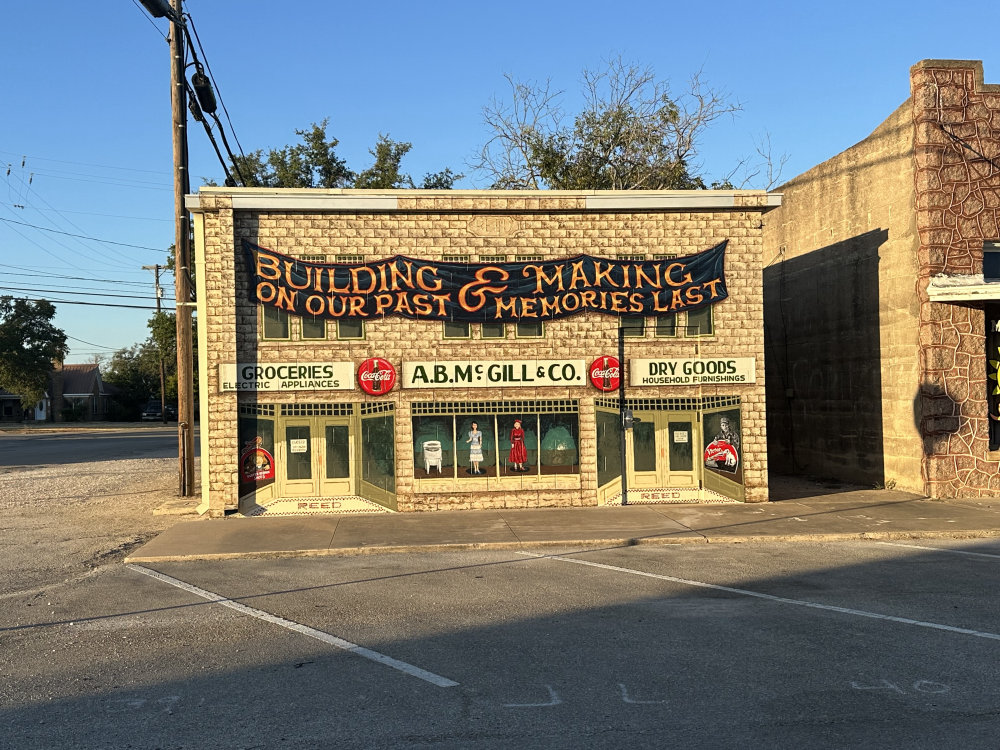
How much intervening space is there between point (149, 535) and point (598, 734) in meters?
11.8

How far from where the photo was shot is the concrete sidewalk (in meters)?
13.4

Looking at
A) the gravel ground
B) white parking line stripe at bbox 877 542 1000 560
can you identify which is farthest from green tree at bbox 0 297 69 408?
white parking line stripe at bbox 877 542 1000 560

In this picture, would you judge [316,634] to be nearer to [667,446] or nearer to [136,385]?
[667,446]

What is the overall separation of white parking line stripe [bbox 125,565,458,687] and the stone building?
1444cm

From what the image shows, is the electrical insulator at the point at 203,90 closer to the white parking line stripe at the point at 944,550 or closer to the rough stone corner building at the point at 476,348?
the rough stone corner building at the point at 476,348

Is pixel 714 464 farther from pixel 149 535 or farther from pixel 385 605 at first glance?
pixel 149 535

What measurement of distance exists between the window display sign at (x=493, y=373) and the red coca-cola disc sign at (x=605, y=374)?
8.1 inches

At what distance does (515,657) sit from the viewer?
7.38 m

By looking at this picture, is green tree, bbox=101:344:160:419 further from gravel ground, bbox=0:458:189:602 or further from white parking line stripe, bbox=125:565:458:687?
white parking line stripe, bbox=125:565:458:687

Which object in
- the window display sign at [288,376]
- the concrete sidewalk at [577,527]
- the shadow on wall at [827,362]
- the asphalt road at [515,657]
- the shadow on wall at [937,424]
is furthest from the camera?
the shadow on wall at [827,362]

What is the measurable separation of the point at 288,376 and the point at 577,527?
21.6 feet

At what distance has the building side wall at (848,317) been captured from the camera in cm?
1855

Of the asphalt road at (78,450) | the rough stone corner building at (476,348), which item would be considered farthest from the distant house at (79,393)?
the rough stone corner building at (476,348)

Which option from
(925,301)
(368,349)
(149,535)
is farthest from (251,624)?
(925,301)
